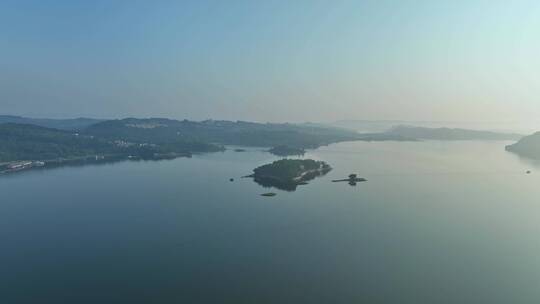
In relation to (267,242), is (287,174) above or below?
above

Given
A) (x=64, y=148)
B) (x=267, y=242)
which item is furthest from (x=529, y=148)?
(x=64, y=148)

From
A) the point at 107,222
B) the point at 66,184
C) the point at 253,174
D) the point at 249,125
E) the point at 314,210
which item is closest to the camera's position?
the point at 107,222

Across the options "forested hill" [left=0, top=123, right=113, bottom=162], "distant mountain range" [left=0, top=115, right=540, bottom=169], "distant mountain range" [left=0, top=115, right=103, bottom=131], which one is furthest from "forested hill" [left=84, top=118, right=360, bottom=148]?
"distant mountain range" [left=0, top=115, right=103, bottom=131]

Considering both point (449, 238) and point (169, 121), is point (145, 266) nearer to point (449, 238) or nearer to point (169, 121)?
point (449, 238)

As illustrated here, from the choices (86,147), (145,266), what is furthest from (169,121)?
(145,266)

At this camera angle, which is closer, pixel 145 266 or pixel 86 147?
pixel 145 266

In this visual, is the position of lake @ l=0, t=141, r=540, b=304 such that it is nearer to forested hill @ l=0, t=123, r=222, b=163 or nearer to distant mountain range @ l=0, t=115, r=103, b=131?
forested hill @ l=0, t=123, r=222, b=163

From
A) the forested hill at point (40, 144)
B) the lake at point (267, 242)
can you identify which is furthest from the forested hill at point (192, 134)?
the lake at point (267, 242)

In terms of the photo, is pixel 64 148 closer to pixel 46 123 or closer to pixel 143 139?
pixel 143 139

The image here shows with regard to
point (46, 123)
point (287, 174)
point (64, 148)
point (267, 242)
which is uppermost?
point (46, 123)
